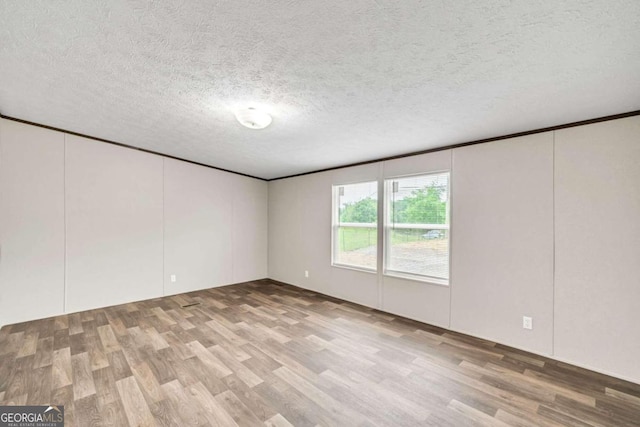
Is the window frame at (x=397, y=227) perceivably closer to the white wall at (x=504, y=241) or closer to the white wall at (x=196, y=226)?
the white wall at (x=504, y=241)

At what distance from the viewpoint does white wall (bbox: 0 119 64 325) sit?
3439 mm

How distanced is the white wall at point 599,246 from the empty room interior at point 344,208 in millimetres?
17

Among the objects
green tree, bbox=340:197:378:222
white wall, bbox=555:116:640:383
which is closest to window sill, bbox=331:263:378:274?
green tree, bbox=340:197:378:222

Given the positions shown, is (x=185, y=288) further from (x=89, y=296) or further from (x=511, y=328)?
(x=511, y=328)

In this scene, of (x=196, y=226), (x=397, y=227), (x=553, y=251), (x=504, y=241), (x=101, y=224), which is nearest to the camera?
(x=553, y=251)

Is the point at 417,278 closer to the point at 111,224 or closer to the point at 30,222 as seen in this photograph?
the point at 111,224

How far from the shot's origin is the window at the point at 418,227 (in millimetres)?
3471

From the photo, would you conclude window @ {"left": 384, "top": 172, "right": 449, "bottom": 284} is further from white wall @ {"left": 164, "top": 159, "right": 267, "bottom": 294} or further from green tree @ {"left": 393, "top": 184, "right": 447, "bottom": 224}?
white wall @ {"left": 164, "top": 159, "right": 267, "bottom": 294}

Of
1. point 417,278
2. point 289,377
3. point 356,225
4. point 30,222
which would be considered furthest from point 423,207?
point 30,222

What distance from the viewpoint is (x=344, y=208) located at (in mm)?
4797

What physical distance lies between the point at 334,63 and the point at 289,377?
258 centimetres

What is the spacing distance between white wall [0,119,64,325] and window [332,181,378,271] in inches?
165

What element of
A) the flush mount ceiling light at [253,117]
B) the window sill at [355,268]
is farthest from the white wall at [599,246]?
the flush mount ceiling light at [253,117]

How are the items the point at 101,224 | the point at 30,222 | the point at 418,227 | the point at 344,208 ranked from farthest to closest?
the point at 344,208, the point at 101,224, the point at 418,227, the point at 30,222
